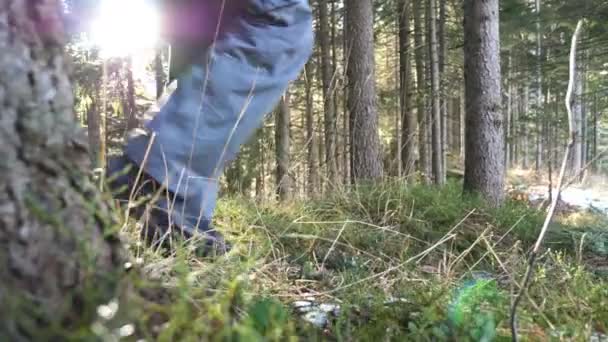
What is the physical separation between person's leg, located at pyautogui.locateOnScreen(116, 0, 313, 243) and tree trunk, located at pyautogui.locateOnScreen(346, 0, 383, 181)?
4.41 meters

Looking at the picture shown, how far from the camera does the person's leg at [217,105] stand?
1.52 meters

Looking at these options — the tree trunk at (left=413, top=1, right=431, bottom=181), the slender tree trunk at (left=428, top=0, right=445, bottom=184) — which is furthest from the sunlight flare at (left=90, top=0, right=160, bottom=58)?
the tree trunk at (left=413, top=1, right=431, bottom=181)

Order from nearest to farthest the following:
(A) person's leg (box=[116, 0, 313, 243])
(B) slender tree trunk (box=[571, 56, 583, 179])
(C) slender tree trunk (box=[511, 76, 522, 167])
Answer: (B) slender tree trunk (box=[571, 56, 583, 179]), (A) person's leg (box=[116, 0, 313, 243]), (C) slender tree trunk (box=[511, 76, 522, 167])

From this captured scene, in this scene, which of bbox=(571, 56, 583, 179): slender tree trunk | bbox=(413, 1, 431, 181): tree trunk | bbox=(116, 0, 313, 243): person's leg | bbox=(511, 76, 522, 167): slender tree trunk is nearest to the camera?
bbox=(571, 56, 583, 179): slender tree trunk

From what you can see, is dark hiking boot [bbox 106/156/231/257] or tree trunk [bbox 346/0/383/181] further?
tree trunk [bbox 346/0/383/181]

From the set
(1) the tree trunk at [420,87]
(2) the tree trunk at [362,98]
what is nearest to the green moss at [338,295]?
(2) the tree trunk at [362,98]

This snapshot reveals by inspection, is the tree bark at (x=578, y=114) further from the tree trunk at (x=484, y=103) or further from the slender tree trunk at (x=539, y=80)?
the slender tree trunk at (x=539, y=80)

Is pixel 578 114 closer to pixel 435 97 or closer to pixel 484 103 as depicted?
pixel 435 97

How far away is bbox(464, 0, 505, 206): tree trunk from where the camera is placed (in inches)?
188

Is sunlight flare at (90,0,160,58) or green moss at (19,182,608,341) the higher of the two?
sunlight flare at (90,0,160,58)

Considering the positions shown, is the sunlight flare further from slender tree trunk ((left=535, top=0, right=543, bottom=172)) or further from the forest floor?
slender tree trunk ((left=535, top=0, right=543, bottom=172))

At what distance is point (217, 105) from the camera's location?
5.19 feet

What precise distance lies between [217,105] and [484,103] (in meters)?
3.78

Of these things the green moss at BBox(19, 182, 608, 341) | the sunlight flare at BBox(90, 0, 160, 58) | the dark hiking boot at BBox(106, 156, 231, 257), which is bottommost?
the green moss at BBox(19, 182, 608, 341)
